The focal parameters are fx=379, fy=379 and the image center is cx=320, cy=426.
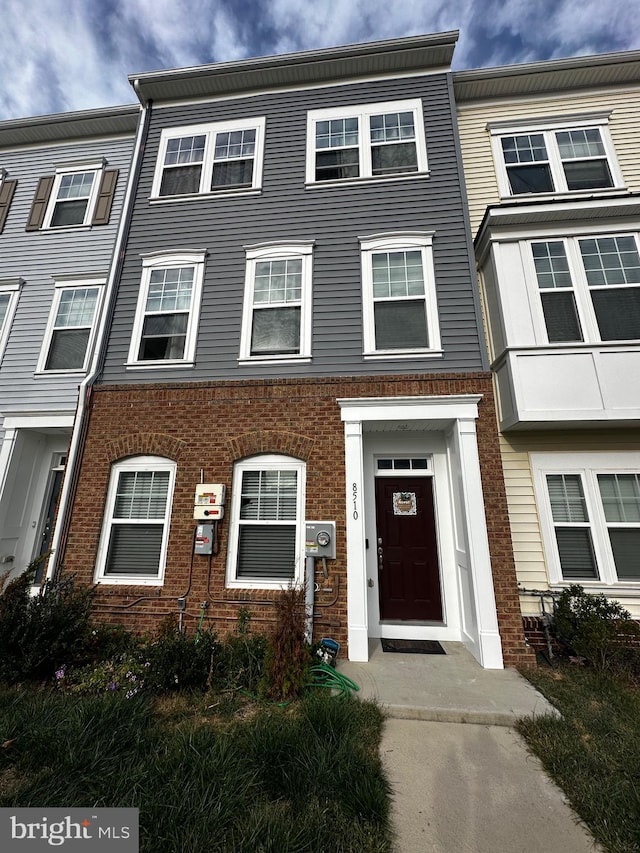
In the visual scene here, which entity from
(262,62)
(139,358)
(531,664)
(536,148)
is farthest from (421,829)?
(262,62)

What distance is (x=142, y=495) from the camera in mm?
5988

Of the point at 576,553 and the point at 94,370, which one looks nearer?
the point at 576,553

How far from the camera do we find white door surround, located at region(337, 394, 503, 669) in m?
4.94

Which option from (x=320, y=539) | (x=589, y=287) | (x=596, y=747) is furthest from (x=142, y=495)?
(x=589, y=287)

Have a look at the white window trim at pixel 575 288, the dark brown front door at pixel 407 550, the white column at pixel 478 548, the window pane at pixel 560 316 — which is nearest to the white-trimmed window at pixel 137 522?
the dark brown front door at pixel 407 550

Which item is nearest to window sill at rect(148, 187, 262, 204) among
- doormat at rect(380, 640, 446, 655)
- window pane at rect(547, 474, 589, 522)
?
window pane at rect(547, 474, 589, 522)

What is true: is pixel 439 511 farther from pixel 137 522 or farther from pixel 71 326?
pixel 71 326

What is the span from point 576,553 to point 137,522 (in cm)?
661

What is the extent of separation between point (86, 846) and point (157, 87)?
11.3 metres

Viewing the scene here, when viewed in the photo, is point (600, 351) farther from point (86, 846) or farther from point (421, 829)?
point (86, 846)

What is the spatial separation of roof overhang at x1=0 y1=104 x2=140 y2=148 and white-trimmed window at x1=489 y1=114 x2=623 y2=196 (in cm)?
779

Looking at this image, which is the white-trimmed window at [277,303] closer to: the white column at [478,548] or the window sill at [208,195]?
the window sill at [208,195]

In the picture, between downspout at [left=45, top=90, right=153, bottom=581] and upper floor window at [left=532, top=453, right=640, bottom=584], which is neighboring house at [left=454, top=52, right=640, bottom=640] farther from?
downspout at [left=45, top=90, right=153, bottom=581]

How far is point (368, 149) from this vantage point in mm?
7137
